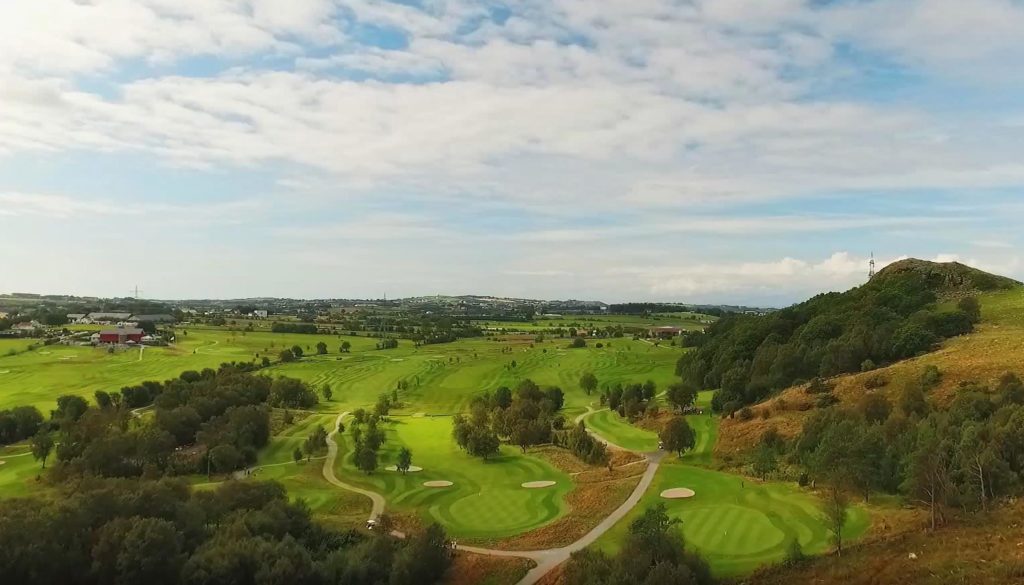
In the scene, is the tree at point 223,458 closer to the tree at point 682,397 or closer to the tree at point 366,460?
the tree at point 366,460

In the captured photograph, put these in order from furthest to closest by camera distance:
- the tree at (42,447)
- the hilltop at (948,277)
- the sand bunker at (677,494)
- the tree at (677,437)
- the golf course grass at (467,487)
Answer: the hilltop at (948,277)
the tree at (42,447)
the tree at (677,437)
the sand bunker at (677,494)
the golf course grass at (467,487)

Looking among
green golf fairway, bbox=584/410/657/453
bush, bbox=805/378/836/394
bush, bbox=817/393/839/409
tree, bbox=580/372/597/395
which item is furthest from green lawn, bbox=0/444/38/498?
bush, bbox=805/378/836/394

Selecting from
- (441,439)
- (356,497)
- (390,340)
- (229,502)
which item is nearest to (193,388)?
(441,439)

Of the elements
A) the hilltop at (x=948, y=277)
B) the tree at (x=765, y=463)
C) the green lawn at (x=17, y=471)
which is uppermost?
the hilltop at (x=948, y=277)

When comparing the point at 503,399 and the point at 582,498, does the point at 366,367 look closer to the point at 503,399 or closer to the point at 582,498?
the point at 503,399

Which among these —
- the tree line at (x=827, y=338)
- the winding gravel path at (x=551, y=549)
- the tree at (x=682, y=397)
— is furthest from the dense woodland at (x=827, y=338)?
the winding gravel path at (x=551, y=549)

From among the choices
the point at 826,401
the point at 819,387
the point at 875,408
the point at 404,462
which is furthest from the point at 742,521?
the point at 404,462

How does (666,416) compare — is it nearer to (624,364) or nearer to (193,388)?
(624,364)
